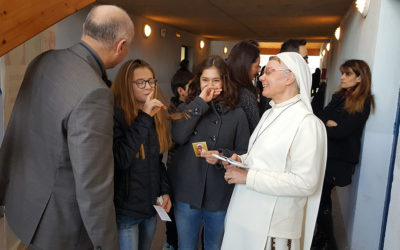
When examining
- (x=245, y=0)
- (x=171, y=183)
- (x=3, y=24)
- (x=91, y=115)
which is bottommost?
(x=171, y=183)

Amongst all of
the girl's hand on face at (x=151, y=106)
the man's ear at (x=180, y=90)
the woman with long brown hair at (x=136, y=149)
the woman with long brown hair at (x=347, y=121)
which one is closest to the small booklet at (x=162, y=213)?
the woman with long brown hair at (x=136, y=149)

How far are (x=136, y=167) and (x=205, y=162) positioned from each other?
0.48 meters

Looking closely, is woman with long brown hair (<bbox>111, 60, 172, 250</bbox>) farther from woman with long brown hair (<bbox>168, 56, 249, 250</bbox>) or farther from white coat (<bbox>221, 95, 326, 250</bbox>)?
white coat (<bbox>221, 95, 326, 250</bbox>)

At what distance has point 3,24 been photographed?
1.15m

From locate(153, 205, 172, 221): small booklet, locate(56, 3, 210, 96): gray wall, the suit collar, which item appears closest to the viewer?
the suit collar

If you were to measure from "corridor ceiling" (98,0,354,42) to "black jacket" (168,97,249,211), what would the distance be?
4.56 metres

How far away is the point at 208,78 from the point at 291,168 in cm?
77

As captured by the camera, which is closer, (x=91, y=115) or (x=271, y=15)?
(x=91, y=115)

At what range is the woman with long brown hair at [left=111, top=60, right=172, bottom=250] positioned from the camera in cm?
157

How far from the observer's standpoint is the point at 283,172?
1599 millimetres

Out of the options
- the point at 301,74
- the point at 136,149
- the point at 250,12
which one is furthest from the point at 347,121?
the point at 250,12

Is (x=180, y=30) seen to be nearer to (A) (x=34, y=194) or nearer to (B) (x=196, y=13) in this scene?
(B) (x=196, y=13)

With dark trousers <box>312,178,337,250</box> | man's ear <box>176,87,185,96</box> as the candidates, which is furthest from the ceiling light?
dark trousers <box>312,178,337,250</box>

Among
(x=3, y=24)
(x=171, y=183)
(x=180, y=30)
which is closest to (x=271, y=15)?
(x=180, y=30)
